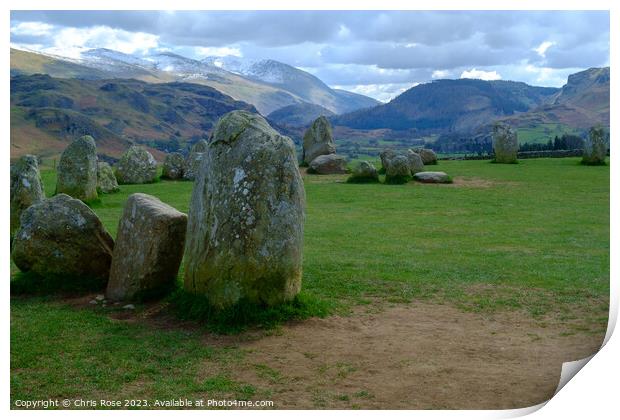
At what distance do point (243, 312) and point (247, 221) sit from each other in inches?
60.1

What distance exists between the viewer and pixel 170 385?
8.75m

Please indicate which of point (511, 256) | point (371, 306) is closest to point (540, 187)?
point (511, 256)

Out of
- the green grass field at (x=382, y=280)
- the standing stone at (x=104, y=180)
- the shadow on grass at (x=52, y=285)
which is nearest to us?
the green grass field at (x=382, y=280)

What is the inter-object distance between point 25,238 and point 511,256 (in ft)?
37.8

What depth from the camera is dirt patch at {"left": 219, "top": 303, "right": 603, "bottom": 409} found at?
841 cm

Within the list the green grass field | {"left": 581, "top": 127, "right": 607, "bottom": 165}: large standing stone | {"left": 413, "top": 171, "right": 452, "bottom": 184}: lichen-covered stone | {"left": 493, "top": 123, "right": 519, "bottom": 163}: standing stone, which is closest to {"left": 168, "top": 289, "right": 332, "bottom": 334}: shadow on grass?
the green grass field

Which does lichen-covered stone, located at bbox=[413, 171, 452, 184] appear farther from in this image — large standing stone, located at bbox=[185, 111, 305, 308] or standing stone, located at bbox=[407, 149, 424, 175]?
large standing stone, located at bbox=[185, 111, 305, 308]

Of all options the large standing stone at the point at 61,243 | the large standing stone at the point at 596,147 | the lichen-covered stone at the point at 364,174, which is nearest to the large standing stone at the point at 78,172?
the large standing stone at the point at 61,243

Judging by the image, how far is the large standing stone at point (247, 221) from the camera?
10977 mm

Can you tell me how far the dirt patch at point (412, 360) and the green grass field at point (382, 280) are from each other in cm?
45

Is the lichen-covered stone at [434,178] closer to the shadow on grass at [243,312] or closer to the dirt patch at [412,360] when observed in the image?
the dirt patch at [412,360]

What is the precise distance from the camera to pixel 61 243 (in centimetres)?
1356

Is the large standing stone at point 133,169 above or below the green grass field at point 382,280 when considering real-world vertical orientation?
above
